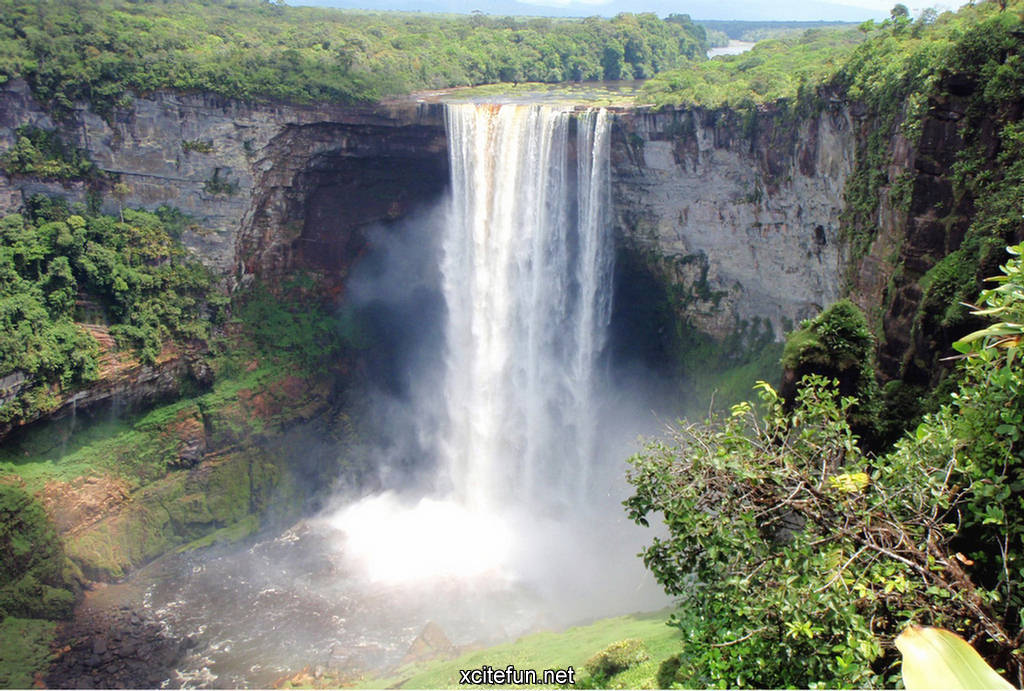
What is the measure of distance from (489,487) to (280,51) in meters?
18.5

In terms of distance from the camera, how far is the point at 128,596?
23.7 m

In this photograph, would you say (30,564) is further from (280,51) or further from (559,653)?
(280,51)

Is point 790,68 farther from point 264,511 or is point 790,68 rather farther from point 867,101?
point 264,511

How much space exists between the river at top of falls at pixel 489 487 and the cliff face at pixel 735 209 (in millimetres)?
1402

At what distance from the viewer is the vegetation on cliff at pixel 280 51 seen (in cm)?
2572

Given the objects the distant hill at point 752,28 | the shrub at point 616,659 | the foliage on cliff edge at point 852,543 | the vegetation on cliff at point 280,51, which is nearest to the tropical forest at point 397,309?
the shrub at point 616,659

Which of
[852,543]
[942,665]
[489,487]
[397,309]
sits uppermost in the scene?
[942,665]

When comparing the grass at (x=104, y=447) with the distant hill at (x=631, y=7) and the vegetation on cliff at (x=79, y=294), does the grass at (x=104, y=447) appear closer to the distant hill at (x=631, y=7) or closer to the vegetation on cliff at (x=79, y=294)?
the vegetation on cliff at (x=79, y=294)

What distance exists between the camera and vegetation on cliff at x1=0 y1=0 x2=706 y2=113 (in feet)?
84.4

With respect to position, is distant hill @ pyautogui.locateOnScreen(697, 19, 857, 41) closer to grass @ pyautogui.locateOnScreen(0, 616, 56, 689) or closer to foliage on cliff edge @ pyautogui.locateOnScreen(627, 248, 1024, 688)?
grass @ pyautogui.locateOnScreen(0, 616, 56, 689)

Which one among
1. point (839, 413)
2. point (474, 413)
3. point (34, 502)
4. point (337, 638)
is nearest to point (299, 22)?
point (474, 413)

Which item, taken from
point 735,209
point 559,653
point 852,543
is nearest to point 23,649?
point 559,653

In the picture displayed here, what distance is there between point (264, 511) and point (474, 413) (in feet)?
27.4

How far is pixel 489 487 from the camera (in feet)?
94.3
